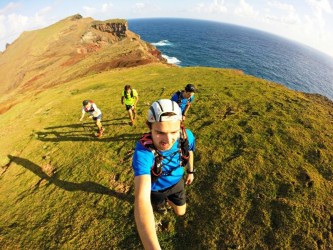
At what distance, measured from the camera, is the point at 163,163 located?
554 centimetres

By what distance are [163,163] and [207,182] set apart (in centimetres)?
534

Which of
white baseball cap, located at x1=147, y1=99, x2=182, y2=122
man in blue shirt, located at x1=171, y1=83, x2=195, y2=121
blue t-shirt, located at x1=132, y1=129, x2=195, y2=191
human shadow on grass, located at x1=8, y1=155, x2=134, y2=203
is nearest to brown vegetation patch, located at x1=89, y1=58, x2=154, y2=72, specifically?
human shadow on grass, located at x1=8, y1=155, x2=134, y2=203

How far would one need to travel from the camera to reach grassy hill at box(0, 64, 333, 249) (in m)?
8.17

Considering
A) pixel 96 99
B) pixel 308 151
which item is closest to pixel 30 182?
pixel 96 99

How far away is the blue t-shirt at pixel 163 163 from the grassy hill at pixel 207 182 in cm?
328

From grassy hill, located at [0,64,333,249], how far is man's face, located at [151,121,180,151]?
5100 mm

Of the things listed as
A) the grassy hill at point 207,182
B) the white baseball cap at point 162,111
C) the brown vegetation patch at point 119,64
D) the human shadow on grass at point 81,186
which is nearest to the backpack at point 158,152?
the white baseball cap at point 162,111

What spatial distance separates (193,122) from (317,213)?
8987mm

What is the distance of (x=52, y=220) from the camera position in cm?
992

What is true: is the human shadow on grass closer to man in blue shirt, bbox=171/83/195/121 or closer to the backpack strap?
man in blue shirt, bbox=171/83/195/121

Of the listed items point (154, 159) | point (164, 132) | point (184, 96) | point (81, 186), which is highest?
point (164, 132)

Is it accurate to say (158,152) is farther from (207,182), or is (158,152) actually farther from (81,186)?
(81,186)

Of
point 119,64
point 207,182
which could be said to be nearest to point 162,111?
point 207,182

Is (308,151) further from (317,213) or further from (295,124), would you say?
(317,213)
